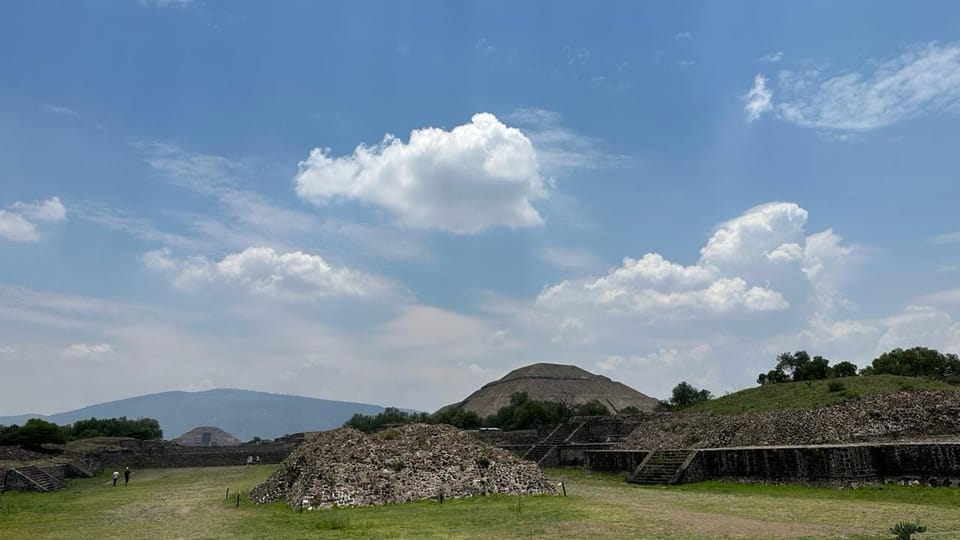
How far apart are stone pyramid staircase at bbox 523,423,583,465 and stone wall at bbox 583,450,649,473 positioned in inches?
241

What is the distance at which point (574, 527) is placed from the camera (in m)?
15.1

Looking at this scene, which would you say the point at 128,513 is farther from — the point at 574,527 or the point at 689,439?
the point at 689,439

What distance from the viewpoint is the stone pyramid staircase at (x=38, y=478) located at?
34344mm

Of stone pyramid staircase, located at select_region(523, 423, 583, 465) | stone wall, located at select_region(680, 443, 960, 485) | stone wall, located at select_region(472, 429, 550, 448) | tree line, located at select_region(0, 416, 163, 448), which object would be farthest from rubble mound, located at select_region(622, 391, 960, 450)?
tree line, located at select_region(0, 416, 163, 448)

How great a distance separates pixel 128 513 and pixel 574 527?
648 inches

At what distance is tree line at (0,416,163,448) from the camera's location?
5012 centimetres

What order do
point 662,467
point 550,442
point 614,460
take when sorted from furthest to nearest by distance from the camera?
point 550,442 < point 614,460 < point 662,467

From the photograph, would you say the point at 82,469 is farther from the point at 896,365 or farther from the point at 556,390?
the point at 556,390

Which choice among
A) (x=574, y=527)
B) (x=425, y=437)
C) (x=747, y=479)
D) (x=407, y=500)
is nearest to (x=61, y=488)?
(x=425, y=437)

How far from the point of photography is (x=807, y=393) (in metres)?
35.9

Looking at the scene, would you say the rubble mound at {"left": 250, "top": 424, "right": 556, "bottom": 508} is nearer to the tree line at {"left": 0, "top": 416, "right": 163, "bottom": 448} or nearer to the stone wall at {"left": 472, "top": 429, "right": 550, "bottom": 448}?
the stone wall at {"left": 472, "top": 429, "right": 550, "bottom": 448}

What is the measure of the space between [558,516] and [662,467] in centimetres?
1369

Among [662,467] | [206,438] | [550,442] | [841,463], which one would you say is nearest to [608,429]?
[550,442]

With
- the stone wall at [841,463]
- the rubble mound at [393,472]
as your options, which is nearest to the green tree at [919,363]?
the stone wall at [841,463]
